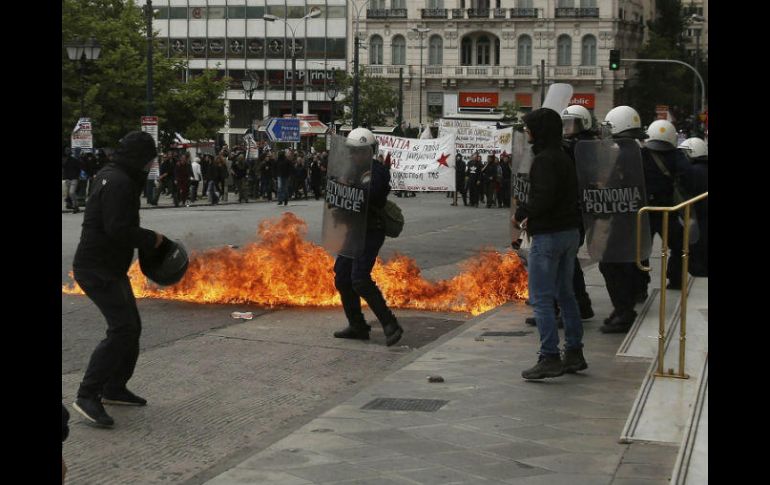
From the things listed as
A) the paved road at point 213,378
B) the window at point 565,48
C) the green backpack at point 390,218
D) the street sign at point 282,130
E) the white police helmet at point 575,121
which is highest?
the window at point 565,48

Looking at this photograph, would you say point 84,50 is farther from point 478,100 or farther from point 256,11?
point 478,100

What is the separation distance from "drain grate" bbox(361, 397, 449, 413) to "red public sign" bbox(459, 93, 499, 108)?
8203cm

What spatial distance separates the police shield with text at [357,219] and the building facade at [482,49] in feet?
254

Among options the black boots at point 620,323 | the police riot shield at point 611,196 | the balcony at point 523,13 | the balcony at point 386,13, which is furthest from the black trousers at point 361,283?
the balcony at point 386,13

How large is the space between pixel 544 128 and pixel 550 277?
98 cm

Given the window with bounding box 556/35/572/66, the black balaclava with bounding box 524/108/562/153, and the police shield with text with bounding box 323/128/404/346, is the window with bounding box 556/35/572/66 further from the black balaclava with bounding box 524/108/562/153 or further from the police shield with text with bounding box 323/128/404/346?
the black balaclava with bounding box 524/108/562/153

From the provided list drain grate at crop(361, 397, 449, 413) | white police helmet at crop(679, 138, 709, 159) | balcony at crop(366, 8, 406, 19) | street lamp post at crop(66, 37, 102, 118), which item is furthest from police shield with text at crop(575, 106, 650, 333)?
balcony at crop(366, 8, 406, 19)

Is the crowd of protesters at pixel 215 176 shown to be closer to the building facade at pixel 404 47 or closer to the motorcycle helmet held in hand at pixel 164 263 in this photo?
the motorcycle helmet held in hand at pixel 164 263

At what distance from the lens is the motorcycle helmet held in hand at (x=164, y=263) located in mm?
7266

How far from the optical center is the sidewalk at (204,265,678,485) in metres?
5.63

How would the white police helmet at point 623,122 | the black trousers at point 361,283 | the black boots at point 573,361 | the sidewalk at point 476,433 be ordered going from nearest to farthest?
1. the sidewalk at point 476,433
2. the black boots at point 573,361
3. the black trousers at point 361,283
4. the white police helmet at point 623,122

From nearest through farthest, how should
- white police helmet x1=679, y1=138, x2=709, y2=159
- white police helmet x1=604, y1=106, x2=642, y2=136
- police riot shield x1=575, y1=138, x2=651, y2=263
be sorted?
1. police riot shield x1=575, y1=138, x2=651, y2=263
2. white police helmet x1=604, y1=106, x2=642, y2=136
3. white police helmet x1=679, y1=138, x2=709, y2=159

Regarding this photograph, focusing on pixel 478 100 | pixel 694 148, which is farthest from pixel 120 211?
pixel 478 100
